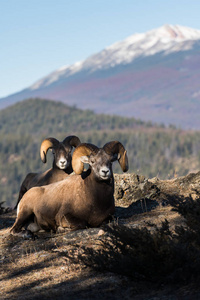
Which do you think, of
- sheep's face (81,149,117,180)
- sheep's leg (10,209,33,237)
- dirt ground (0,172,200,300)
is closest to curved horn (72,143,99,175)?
sheep's face (81,149,117,180)

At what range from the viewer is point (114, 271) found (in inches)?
271

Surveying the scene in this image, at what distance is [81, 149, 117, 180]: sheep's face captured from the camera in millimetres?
10219

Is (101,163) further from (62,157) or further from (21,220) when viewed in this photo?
(62,157)

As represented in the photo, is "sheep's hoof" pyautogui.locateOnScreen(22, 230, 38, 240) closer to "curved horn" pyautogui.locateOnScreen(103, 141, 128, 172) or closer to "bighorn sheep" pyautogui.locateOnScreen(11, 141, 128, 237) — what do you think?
"bighorn sheep" pyautogui.locateOnScreen(11, 141, 128, 237)

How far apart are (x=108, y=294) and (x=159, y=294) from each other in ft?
2.31

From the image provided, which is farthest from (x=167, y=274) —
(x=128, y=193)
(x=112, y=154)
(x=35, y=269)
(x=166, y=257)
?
(x=128, y=193)

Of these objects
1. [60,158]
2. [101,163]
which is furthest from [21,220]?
[60,158]

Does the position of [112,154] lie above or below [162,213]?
above

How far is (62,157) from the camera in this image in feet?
46.5

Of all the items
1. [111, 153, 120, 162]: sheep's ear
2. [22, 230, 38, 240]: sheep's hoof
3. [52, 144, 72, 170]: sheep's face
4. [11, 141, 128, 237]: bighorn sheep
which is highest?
[52, 144, 72, 170]: sheep's face

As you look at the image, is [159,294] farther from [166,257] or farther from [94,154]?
[94,154]

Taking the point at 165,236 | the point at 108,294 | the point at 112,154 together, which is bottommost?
the point at 108,294

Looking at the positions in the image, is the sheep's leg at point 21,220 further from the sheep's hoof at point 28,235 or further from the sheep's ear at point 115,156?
the sheep's ear at point 115,156

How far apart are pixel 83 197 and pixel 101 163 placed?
2.90 ft
